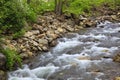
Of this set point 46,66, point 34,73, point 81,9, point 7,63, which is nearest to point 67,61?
point 46,66

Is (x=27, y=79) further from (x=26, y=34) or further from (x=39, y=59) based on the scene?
(x=26, y=34)

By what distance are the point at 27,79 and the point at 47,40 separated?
5.52 metres

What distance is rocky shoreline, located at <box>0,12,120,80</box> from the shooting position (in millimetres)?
14198

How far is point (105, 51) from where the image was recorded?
48.0 ft

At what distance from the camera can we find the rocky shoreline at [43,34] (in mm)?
14198

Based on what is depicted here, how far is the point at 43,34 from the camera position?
17266 mm

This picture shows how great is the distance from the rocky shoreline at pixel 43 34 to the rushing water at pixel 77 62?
0.54 meters

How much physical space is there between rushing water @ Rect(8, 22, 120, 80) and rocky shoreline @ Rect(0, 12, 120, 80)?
0.54 metres

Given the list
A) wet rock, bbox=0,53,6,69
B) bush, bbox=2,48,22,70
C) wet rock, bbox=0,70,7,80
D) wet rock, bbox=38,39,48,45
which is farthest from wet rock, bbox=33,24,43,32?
wet rock, bbox=0,70,7,80

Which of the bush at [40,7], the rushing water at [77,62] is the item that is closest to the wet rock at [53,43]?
the rushing water at [77,62]

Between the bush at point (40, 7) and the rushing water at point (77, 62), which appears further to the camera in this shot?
the bush at point (40, 7)

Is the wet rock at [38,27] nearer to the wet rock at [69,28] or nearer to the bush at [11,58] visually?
the wet rock at [69,28]

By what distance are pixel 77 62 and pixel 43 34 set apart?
5.05 m

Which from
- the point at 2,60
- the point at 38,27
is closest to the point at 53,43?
the point at 38,27
